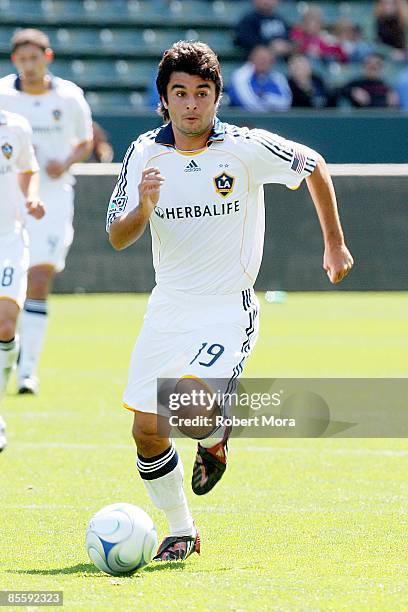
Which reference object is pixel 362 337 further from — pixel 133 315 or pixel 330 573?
pixel 330 573

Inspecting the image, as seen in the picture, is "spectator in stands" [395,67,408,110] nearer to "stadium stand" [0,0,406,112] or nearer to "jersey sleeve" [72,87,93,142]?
"stadium stand" [0,0,406,112]

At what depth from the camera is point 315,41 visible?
74.6ft

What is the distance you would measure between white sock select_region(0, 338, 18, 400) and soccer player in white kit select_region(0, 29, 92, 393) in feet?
6.55

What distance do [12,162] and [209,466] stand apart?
3.42m

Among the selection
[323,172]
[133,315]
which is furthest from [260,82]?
[323,172]

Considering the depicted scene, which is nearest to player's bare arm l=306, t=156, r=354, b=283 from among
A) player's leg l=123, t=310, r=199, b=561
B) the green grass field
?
player's leg l=123, t=310, r=199, b=561

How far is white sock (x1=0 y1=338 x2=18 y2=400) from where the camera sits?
827 centimetres

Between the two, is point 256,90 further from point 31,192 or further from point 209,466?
point 209,466

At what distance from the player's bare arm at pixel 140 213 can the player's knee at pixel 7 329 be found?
2871 mm

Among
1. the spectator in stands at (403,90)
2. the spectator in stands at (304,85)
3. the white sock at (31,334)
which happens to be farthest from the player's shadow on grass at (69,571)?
the spectator in stands at (403,90)

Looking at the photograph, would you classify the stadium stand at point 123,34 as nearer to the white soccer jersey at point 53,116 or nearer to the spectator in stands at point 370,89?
the spectator in stands at point 370,89

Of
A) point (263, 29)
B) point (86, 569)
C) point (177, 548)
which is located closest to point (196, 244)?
point (177, 548)

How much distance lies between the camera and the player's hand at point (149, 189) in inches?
202

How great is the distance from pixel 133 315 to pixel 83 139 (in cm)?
482
